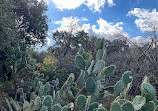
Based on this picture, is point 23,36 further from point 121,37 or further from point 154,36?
point 154,36

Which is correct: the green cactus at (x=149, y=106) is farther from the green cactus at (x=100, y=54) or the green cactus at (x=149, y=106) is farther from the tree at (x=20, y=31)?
the tree at (x=20, y=31)

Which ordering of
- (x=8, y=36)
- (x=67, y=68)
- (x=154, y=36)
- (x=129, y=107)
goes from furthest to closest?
1. (x=67, y=68)
2. (x=8, y=36)
3. (x=154, y=36)
4. (x=129, y=107)

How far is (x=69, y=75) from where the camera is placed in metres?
3.10

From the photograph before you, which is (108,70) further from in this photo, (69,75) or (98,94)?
(69,75)

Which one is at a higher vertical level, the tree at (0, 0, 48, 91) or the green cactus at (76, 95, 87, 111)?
the tree at (0, 0, 48, 91)

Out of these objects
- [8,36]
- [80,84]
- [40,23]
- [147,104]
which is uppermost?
[40,23]

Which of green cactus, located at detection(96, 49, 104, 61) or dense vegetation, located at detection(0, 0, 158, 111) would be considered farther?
green cactus, located at detection(96, 49, 104, 61)

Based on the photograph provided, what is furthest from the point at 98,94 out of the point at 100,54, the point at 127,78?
the point at 100,54

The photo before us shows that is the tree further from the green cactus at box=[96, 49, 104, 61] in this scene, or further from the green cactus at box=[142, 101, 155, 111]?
the green cactus at box=[142, 101, 155, 111]

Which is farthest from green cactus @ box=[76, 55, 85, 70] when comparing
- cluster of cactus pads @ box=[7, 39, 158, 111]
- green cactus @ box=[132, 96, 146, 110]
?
green cactus @ box=[132, 96, 146, 110]

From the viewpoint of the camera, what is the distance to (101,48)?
2.26m

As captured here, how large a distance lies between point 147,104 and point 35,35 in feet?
27.5

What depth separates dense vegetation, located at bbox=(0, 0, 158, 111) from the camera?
1.83 m

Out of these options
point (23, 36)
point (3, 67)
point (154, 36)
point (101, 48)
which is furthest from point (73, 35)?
point (101, 48)
